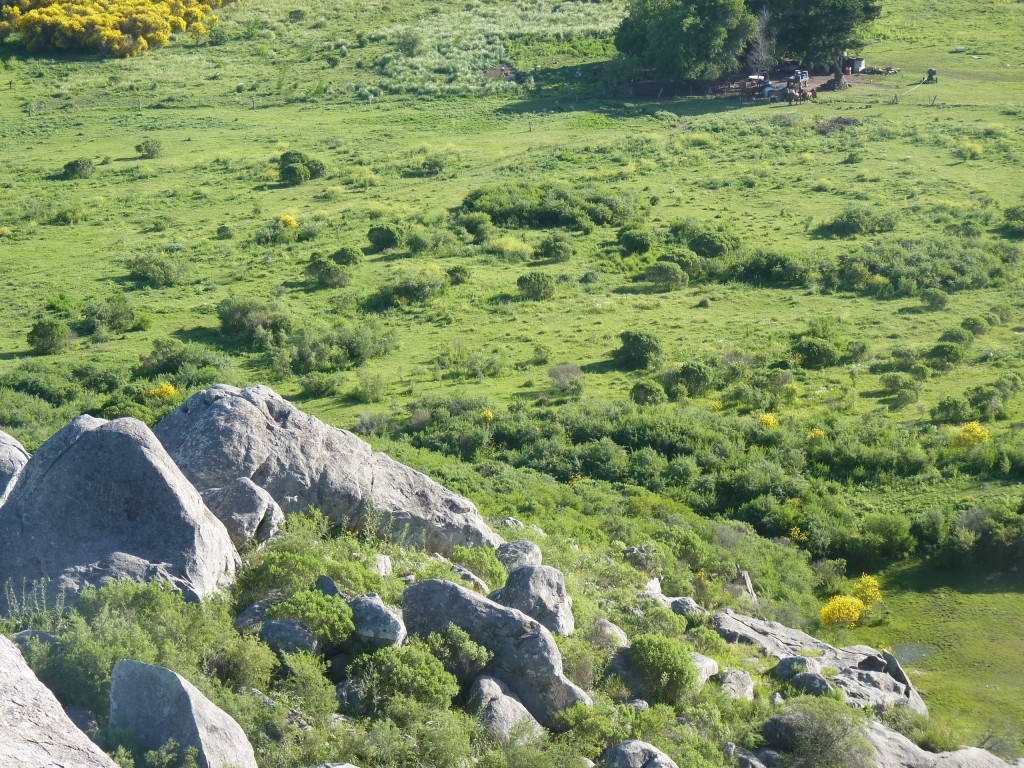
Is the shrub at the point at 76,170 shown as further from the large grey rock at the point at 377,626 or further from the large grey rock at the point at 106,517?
the large grey rock at the point at 377,626

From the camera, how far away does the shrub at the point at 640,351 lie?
39438 mm

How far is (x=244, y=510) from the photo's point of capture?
57.0 feet

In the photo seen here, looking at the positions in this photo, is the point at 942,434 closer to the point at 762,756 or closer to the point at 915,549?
the point at 915,549

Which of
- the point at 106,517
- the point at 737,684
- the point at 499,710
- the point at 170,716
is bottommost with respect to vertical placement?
the point at 737,684

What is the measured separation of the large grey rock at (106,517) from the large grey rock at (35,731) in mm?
3627

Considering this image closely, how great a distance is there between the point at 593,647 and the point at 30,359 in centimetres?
2929

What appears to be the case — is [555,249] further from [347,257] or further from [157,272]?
[157,272]

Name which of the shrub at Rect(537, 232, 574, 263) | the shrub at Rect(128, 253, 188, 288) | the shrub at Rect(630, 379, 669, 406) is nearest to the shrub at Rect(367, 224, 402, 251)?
the shrub at Rect(537, 232, 574, 263)

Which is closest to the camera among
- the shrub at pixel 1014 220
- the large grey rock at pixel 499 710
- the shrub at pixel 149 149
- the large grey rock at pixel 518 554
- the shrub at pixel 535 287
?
the large grey rock at pixel 499 710

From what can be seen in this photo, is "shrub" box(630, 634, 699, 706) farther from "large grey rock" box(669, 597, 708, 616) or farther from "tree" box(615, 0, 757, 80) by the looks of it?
"tree" box(615, 0, 757, 80)

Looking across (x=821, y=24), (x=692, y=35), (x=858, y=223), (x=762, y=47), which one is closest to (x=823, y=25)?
(x=821, y=24)

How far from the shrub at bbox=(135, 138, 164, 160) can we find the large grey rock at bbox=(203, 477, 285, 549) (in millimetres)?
54025

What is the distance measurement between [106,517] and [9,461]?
2759mm

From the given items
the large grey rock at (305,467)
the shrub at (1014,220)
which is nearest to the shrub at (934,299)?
the shrub at (1014,220)
